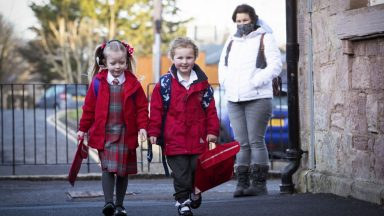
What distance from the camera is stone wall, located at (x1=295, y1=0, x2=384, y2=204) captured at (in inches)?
258

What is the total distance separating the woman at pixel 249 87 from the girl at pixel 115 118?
5.01 feet

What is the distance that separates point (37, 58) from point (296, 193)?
62406mm

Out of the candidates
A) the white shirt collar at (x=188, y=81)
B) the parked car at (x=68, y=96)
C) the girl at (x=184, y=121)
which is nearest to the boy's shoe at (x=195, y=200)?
the girl at (x=184, y=121)

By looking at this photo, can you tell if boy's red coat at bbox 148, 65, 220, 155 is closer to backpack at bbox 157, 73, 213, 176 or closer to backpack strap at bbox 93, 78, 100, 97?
backpack at bbox 157, 73, 213, 176

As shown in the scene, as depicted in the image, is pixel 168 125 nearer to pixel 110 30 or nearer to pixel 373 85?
pixel 373 85

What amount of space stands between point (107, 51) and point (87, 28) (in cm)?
4519

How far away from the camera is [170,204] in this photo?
727cm

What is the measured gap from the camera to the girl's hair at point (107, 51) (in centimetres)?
648

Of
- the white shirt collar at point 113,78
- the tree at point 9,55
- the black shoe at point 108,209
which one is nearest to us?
the black shoe at point 108,209

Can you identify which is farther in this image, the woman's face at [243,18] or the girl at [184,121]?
the woman's face at [243,18]

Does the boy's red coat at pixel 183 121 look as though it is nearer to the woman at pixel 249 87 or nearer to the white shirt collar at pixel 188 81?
the white shirt collar at pixel 188 81

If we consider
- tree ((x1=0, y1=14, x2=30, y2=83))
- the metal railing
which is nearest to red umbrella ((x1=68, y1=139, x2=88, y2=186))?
the metal railing

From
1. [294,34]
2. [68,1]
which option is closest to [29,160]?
[294,34]

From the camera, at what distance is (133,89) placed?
21.0ft
